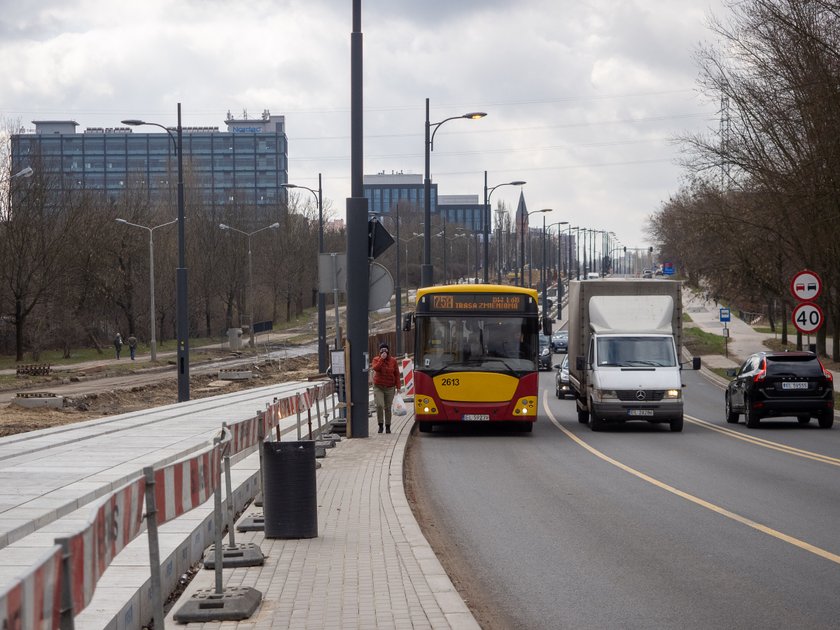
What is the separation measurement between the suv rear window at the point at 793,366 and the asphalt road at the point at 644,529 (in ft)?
10.5

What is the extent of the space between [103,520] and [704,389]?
45.8 meters

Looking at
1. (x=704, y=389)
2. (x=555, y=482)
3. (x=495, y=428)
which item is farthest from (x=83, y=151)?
(x=555, y=482)

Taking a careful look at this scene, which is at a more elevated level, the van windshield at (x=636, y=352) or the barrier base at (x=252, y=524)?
the van windshield at (x=636, y=352)

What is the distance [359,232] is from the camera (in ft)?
71.4

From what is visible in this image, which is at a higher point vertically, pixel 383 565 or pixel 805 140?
pixel 805 140

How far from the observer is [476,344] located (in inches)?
975

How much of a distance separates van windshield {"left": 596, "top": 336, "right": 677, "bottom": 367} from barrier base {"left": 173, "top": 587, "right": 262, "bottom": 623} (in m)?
18.6

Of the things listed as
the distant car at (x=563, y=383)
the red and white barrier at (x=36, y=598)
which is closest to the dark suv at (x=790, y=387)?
the distant car at (x=563, y=383)

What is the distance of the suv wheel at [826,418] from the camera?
26.2 meters

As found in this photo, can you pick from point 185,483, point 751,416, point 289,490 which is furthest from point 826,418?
point 185,483

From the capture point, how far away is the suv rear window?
25.7 m

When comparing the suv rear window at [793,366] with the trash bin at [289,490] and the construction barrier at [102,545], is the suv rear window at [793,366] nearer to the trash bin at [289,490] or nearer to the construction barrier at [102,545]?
the trash bin at [289,490]

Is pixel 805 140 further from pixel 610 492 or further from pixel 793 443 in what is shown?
pixel 610 492

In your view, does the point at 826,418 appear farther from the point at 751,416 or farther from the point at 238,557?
the point at 238,557
